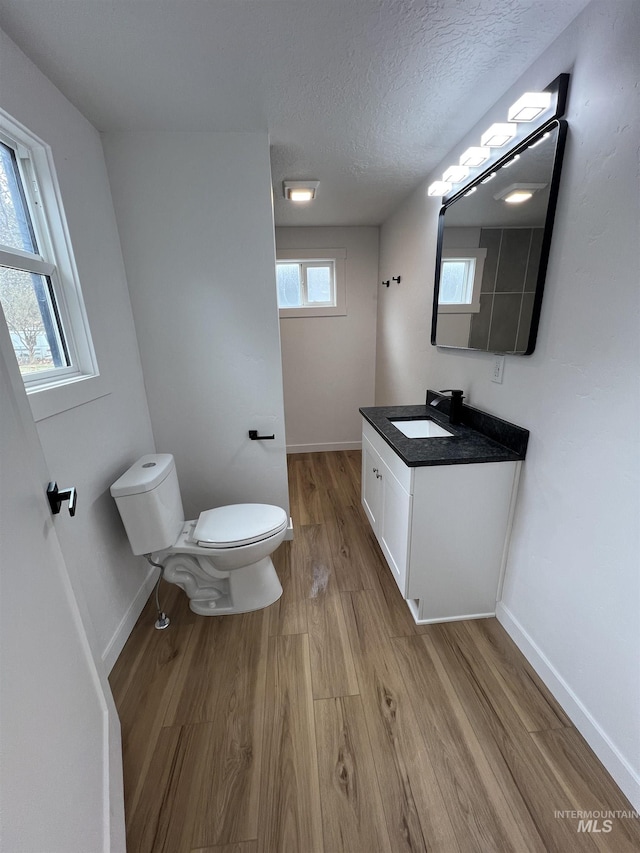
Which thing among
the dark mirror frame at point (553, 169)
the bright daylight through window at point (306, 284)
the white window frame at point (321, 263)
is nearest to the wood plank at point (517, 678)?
the dark mirror frame at point (553, 169)

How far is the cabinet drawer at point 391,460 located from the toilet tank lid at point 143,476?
1107 mm

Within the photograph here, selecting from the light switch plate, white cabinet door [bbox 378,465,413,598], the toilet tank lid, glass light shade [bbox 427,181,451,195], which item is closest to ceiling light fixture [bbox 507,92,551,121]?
glass light shade [bbox 427,181,451,195]

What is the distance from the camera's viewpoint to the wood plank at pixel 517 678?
4.05ft

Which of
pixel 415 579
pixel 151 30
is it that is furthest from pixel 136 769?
pixel 151 30

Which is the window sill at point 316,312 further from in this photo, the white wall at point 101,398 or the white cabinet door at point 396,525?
the white cabinet door at point 396,525

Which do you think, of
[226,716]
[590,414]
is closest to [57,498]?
[226,716]

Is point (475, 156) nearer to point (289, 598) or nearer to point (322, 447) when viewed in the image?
point (289, 598)

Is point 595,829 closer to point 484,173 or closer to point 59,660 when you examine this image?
point 59,660

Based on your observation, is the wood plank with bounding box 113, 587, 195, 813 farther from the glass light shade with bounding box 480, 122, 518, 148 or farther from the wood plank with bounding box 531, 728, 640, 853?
the glass light shade with bounding box 480, 122, 518, 148

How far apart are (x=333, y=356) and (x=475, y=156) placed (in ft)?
7.00

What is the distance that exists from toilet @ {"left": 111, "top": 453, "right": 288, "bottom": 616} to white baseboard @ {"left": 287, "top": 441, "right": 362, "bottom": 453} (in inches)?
76.2

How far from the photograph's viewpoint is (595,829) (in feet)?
3.19

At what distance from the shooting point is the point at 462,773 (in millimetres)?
1090

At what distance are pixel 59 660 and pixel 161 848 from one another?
664mm
